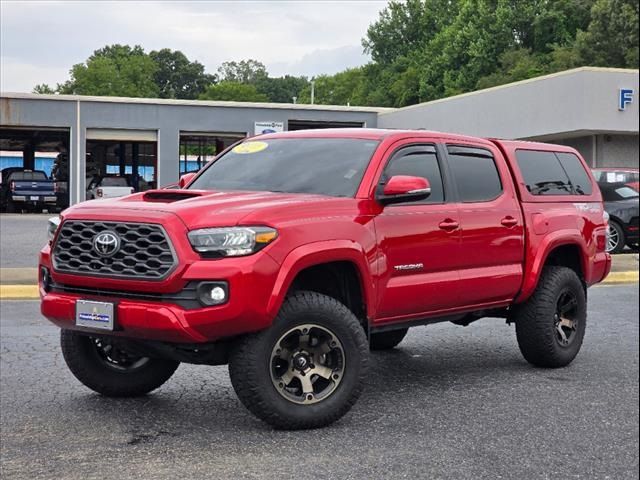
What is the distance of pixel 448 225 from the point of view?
233 inches

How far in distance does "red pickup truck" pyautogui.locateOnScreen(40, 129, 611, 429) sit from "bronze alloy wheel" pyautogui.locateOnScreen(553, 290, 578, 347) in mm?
13

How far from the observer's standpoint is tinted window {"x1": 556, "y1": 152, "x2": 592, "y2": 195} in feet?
24.2

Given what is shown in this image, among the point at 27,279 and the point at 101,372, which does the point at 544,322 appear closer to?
the point at 101,372

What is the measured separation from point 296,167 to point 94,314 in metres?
1.78

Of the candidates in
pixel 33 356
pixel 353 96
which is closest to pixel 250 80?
pixel 353 96

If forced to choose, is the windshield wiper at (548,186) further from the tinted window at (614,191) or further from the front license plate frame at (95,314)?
the tinted window at (614,191)

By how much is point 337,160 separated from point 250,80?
136m

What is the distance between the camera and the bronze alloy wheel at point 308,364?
16.3 ft

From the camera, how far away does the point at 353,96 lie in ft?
316

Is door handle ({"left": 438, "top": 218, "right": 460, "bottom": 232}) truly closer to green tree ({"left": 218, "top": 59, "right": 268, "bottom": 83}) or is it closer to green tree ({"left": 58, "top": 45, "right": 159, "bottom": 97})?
green tree ({"left": 58, "top": 45, "right": 159, "bottom": 97})

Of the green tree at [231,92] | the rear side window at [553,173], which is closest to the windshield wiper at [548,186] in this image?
the rear side window at [553,173]

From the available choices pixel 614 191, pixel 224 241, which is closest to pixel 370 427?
pixel 224 241

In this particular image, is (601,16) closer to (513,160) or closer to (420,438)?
(420,438)

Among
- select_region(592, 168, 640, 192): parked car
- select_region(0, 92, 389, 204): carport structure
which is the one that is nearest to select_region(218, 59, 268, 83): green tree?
select_region(0, 92, 389, 204): carport structure
